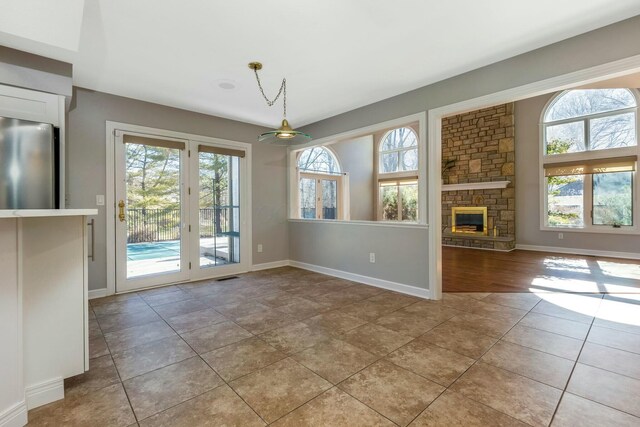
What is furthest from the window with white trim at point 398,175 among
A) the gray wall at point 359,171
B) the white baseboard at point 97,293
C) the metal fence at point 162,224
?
the white baseboard at point 97,293

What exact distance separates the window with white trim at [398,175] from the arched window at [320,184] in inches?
66.9

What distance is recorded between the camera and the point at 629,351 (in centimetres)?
225

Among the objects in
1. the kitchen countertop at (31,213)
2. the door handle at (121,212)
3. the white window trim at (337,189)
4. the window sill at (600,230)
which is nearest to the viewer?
the kitchen countertop at (31,213)

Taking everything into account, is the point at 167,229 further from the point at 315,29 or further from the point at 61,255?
the point at 315,29

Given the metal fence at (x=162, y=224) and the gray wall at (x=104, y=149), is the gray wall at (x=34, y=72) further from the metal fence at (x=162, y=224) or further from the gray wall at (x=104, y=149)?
the metal fence at (x=162, y=224)

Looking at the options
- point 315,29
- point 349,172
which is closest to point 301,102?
point 315,29

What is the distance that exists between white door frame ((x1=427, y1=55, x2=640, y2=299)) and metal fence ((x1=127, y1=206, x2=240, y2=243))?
317cm

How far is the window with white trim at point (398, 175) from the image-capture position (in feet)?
29.1

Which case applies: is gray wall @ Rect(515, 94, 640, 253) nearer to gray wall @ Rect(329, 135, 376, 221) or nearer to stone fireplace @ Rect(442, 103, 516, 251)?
stone fireplace @ Rect(442, 103, 516, 251)

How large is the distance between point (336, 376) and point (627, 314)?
10.3ft

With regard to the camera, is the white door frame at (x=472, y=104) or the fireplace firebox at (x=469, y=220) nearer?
the white door frame at (x=472, y=104)

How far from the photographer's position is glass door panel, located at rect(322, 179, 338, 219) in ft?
27.5

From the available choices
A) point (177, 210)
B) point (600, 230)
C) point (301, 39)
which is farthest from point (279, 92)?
point (600, 230)

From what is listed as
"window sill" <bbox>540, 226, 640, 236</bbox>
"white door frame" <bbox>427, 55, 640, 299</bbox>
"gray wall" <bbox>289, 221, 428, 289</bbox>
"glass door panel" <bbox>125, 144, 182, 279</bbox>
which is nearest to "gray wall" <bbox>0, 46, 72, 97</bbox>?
"glass door panel" <bbox>125, 144, 182, 279</bbox>
